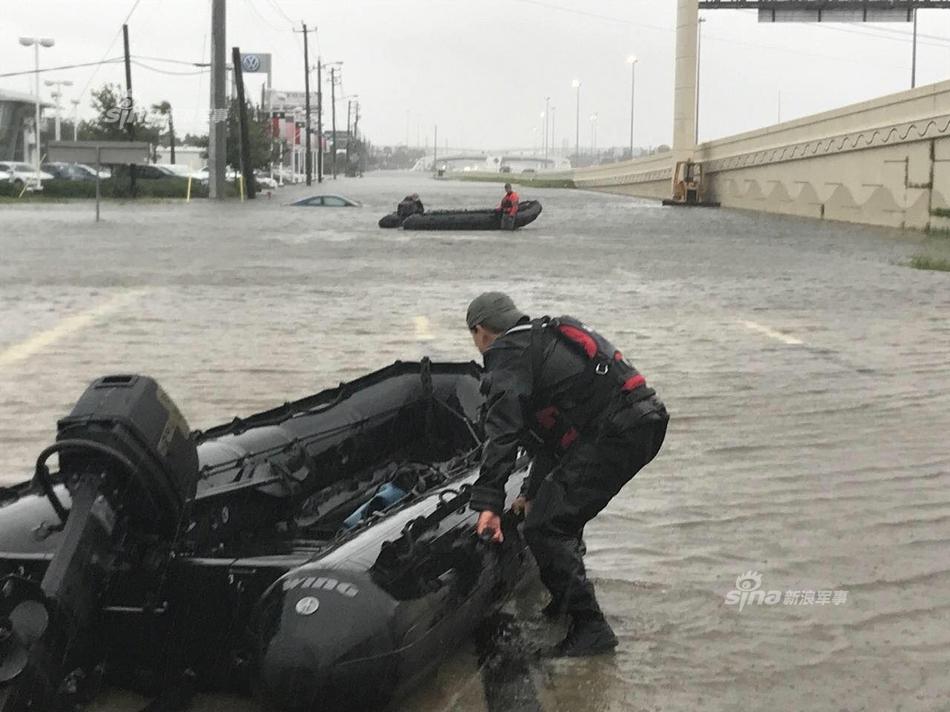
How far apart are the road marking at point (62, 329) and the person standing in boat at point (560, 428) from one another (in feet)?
26.7

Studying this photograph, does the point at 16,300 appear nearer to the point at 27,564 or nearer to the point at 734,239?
the point at 27,564

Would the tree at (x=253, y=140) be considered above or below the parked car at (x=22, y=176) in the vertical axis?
above

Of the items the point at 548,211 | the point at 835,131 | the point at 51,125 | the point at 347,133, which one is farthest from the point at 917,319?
the point at 347,133

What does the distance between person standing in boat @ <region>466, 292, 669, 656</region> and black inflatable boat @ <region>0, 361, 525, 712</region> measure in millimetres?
310

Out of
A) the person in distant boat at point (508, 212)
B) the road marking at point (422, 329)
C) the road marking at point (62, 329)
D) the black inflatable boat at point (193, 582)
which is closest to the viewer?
the black inflatable boat at point (193, 582)

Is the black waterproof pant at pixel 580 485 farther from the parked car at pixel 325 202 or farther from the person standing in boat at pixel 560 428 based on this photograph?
the parked car at pixel 325 202

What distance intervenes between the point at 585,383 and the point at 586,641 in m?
1.10

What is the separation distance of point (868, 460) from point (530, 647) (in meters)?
4.01

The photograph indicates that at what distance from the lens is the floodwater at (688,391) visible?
17.9 ft

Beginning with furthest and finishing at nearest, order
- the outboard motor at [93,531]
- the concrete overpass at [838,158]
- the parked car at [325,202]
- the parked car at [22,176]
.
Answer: the parked car at [22,176] < the parked car at [325,202] < the concrete overpass at [838,158] < the outboard motor at [93,531]

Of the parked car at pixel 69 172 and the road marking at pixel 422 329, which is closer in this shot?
the road marking at pixel 422 329

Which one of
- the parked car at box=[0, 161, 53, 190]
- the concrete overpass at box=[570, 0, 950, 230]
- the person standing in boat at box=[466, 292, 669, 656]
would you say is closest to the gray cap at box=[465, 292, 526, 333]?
the person standing in boat at box=[466, 292, 669, 656]

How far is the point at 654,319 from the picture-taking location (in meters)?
16.2

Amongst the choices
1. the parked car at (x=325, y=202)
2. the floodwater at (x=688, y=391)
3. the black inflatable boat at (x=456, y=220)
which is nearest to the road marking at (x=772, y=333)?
the floodwater at (x=688, y=391)
